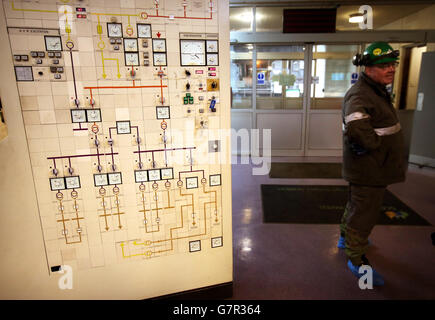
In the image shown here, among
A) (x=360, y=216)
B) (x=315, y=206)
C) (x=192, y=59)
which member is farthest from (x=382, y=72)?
(x=315, y=206)

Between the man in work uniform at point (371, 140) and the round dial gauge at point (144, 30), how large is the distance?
139 cm

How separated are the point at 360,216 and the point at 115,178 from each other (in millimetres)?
1723

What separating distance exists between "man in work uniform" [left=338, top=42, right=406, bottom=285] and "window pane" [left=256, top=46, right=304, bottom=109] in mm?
3477

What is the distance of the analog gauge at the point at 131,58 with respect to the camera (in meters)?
1.48

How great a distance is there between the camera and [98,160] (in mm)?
1569

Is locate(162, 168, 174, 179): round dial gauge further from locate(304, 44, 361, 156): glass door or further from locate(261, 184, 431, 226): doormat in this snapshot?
locate(304, 44, 361, 156): glass door

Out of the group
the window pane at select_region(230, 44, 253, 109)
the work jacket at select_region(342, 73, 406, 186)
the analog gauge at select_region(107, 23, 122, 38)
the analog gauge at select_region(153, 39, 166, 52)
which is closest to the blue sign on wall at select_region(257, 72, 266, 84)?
the window pane at select_region(230, 44, 253, 109)

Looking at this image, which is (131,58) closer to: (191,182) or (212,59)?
(212,59)

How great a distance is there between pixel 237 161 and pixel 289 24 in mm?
2634

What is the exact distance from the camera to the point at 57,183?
60.6 inches

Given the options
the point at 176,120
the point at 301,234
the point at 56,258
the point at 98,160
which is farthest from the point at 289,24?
the point at 56,258

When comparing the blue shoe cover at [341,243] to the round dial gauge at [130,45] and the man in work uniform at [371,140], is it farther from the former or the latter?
the round dial gauge at [130,45]

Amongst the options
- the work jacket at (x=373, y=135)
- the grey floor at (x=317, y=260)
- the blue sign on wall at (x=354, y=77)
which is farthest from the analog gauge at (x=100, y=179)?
the blue sign on wall at (x=354, y=77)
